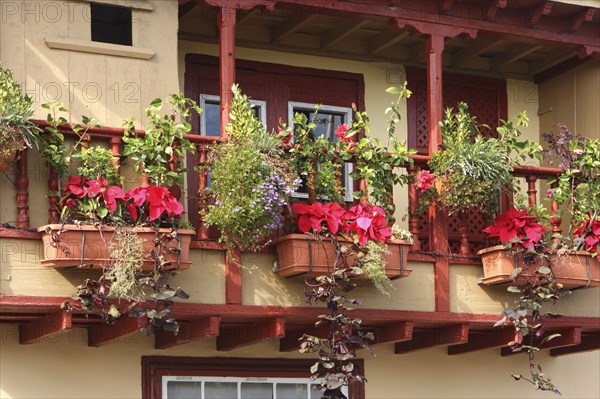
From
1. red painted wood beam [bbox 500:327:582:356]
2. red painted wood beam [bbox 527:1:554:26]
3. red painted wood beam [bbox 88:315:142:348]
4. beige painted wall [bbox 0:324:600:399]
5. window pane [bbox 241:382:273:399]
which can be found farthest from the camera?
red painted wood beam [bbox 527:1:554:26]

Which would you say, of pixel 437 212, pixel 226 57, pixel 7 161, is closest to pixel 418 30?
pixel 437 212

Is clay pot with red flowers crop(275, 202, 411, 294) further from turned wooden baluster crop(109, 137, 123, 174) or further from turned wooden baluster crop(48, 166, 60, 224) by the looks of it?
turned wooden baluster crop(48, 166, 60, 224)

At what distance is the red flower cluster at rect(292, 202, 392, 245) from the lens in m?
12.7

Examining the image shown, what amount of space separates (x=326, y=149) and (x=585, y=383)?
175 inches

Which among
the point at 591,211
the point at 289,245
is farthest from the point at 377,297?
the point at 591,211

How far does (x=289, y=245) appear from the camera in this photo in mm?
12664

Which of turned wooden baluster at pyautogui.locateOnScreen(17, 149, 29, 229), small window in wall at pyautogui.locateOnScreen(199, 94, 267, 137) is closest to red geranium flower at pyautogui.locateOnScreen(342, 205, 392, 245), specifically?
small window in wall at pyautogui.locateOnScreen(199, 94, 267, 137)

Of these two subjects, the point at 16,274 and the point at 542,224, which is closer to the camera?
the point at 16,274

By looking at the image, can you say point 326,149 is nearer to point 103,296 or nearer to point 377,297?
point 377,297

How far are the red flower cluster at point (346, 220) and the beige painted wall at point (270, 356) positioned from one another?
1788 millimetres

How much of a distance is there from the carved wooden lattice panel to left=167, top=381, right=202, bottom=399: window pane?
3.08 m

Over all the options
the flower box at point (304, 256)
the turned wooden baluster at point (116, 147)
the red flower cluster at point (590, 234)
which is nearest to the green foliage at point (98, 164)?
the turned wooden baluster at point (116, 147)

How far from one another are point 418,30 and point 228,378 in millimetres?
3694

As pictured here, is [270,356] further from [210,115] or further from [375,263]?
[210,115]
